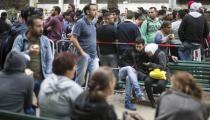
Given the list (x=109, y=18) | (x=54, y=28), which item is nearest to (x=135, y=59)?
(x=109, y=18)

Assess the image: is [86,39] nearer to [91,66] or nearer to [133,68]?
[91,66]

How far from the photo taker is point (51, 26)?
1268 centimetres

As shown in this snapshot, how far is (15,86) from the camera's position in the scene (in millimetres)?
5293

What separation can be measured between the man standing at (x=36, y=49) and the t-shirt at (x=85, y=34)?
201cm

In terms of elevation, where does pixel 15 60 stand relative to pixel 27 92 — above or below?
above

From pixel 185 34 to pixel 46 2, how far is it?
29.8 m

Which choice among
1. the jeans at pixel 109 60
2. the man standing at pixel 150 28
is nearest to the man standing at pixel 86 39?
the jeans at pixel 109 60

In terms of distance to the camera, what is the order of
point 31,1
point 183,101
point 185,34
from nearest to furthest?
point 183,101 < point 185,34 < point 31,1

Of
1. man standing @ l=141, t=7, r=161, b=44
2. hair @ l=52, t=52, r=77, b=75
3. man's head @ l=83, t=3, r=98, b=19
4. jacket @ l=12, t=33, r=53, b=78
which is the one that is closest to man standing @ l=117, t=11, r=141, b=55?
man standing @ l=141, t=7, r=161, b=44

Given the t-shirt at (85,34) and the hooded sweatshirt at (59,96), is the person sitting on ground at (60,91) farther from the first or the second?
the t-shirt at (85,34)

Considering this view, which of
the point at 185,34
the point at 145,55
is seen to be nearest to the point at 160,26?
the point at 185,34

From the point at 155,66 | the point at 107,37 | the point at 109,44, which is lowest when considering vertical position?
the point at 155,66

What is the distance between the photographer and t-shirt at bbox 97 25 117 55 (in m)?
11.1

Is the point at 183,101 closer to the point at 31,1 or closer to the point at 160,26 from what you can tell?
the point at 160,26
